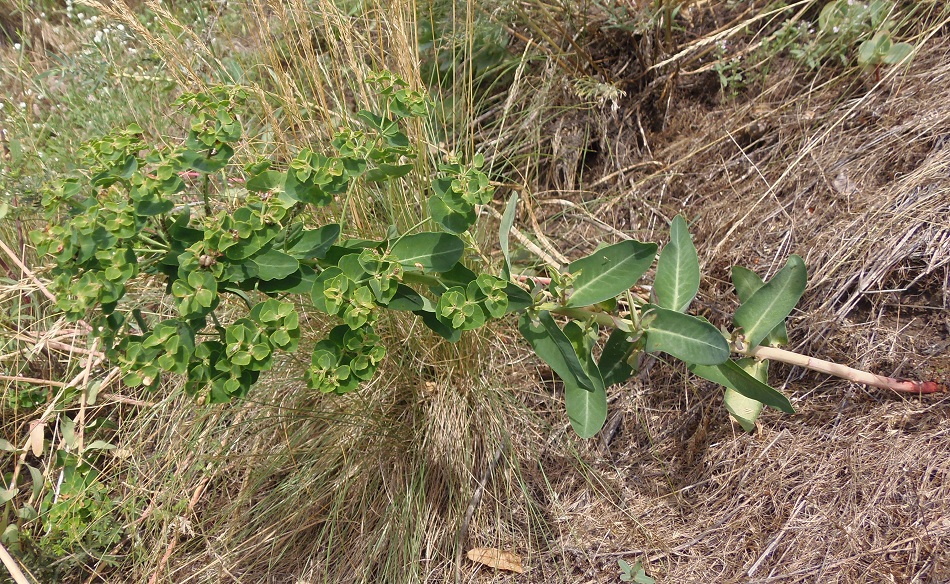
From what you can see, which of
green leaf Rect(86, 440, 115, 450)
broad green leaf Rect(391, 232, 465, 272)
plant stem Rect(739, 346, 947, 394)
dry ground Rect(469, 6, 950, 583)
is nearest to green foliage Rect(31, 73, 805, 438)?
broad green leaf Rect(391, 232, 465, 272)

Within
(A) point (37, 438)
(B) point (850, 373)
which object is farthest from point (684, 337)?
(A) point (37, 438)

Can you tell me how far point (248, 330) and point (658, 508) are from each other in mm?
1123

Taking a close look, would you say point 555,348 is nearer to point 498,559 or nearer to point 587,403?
point 587,403

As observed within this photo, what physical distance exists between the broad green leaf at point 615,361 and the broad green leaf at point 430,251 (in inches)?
14.9

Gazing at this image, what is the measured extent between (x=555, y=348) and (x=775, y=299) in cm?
47

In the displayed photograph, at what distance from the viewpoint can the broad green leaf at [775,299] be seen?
129 cm

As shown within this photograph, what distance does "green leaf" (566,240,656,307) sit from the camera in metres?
1.17

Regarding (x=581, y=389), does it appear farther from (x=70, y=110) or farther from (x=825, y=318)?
(x=70, y=110)

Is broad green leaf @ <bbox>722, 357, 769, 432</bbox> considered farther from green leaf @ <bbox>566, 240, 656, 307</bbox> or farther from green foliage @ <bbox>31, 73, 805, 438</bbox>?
green leaf @ <bbox>566, 240, 656, 307</bbox>

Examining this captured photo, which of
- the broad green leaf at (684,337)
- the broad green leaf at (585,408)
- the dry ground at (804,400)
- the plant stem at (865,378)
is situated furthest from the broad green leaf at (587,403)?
the dry ground at (804,400)

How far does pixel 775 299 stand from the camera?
129 centimetres

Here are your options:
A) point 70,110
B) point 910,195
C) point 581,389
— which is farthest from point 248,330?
point 70,110

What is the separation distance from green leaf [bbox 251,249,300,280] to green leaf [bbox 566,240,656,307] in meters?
0.48

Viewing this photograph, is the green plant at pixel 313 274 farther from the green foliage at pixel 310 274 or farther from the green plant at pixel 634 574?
the green plant at pixel 634 574
